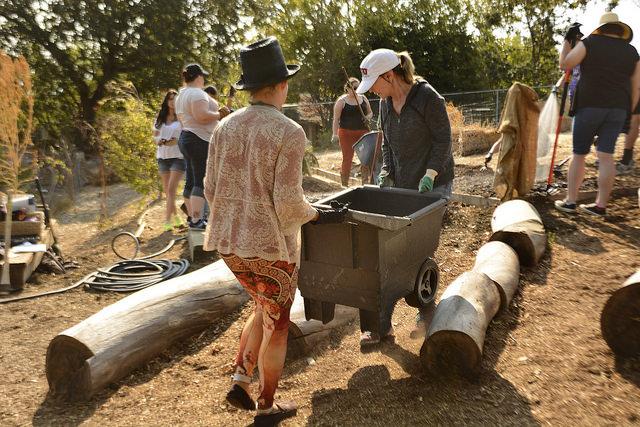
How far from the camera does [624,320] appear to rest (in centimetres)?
302

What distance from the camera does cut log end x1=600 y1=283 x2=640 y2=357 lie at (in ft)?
9.68

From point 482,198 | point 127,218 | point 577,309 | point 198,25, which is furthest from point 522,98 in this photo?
point 198,25

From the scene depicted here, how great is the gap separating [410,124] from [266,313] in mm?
1730

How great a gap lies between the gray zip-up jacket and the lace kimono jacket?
1407mm

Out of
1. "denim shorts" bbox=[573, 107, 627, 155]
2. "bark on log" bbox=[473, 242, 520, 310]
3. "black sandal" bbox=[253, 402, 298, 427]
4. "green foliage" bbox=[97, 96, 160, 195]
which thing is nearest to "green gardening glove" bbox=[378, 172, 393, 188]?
"bark on log" bbox=[473, 242, 520, 310]

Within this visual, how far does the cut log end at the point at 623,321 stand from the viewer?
2.95m

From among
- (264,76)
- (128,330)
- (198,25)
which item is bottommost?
(128,330)

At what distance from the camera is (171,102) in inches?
278

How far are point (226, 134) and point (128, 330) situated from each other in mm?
1721

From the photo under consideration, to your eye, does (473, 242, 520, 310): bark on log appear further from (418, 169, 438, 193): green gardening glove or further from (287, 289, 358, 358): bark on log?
(287, 289, 358, 358): bark on log

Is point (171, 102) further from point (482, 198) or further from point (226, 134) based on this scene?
point (226, 134)

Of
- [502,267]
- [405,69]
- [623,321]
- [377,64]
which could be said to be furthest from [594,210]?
[377,64]

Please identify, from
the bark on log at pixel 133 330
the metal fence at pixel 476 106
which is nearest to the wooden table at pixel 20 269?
the bark on log at pixel 133 330

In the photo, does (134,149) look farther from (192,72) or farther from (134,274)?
(134,274)
